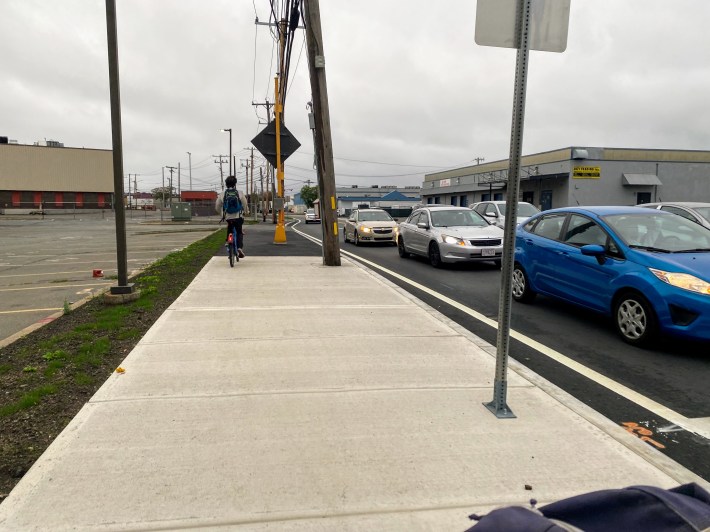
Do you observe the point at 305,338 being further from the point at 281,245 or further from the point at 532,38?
the point at 281,245

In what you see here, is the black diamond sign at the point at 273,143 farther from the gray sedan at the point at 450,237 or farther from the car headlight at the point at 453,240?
the car headlight at the point at 453,240

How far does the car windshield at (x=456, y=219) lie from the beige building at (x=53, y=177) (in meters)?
65.6

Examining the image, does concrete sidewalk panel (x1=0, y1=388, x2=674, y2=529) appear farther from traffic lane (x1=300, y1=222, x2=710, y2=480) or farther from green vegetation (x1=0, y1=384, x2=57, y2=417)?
green vegetation (x1=0, y1=384, x2=57, y2=417)

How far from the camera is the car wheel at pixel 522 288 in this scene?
7.81 meters

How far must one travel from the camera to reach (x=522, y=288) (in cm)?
792

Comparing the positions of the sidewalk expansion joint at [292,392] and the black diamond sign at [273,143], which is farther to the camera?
the black diamond sign at [273,143]

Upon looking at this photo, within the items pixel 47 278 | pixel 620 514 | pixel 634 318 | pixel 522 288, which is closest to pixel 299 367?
pixel 620 514

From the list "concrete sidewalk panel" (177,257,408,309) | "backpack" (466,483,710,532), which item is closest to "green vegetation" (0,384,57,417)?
"concrete sidewalk panel" (177,257,408,309)

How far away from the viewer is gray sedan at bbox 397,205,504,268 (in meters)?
11.6

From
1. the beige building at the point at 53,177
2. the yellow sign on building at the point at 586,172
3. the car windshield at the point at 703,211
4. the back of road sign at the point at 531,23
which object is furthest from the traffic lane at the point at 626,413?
the beige building at the point at 53,177

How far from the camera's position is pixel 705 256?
5.58 m

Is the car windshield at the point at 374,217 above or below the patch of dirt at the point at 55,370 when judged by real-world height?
above

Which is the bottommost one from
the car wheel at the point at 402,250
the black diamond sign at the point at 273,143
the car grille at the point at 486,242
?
the car wheel at the point at 402,250

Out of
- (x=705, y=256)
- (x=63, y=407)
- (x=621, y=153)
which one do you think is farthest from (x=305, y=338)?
(x=621, y=153)
